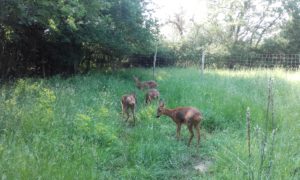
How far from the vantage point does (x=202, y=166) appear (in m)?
5.97

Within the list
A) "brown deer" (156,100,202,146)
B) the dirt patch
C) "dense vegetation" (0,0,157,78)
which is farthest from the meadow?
"dense vegetation" (0,0,157,78)

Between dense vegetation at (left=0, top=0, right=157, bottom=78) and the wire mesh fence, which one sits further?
the wire mesh fence

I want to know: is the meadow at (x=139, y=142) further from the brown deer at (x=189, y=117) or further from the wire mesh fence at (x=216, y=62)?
the wire mesh fence at (x=216, y=62)

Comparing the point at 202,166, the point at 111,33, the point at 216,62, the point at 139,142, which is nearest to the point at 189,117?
the point at 139,142

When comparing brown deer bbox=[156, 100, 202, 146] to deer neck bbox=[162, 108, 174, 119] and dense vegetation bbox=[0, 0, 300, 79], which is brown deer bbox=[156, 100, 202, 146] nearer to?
deer neck bbox=[162, 108, 174, 119]

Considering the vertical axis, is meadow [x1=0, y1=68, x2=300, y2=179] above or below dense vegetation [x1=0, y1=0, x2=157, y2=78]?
below

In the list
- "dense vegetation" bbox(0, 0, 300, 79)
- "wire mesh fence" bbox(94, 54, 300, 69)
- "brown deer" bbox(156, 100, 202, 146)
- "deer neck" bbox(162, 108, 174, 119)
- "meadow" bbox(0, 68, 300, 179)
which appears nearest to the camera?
"meadow" bbox(0, 68, 300, 179)

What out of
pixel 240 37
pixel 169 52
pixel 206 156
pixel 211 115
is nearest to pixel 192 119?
pixel 206 156

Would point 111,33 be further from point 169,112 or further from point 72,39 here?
point 169,112

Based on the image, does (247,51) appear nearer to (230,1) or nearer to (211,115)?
(230,1)

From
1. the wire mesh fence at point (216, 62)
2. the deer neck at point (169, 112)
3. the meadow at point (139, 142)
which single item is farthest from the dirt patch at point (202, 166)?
the wire mesh fence at point (216, 62)

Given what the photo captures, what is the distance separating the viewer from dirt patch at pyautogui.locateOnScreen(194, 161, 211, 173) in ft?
18.7

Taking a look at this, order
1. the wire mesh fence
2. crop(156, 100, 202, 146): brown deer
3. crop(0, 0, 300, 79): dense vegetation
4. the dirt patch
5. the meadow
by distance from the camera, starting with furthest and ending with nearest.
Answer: the wire mesh fence → crop(0, 0, 300, 79): dense vegetation → crop(156, 100, 202, 146): brown deer → the dirt patch → the meadow

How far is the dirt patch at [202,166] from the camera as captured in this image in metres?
5.71
